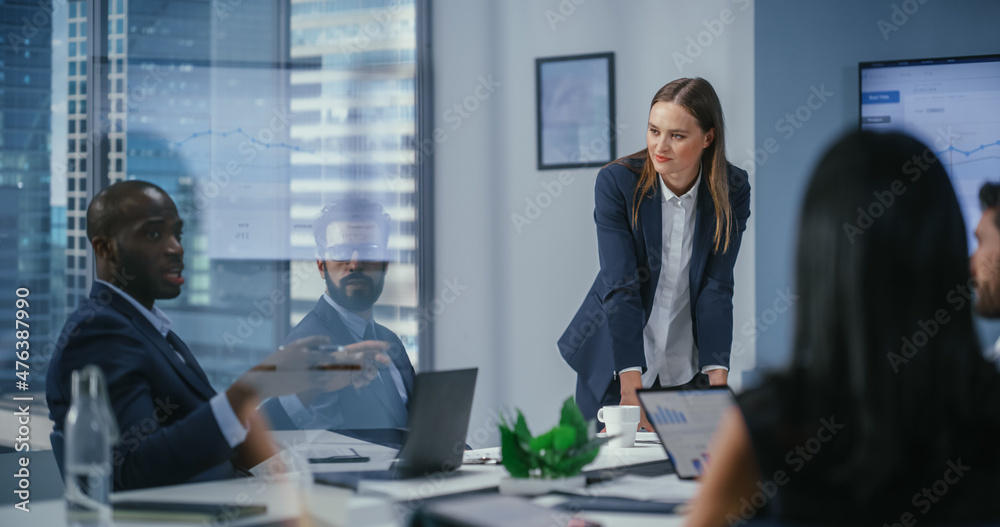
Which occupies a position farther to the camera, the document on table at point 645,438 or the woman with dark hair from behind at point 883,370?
the document on table at point 645,438

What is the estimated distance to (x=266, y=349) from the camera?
3.96 metres

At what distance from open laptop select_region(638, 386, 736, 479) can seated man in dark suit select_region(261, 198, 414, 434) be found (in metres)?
0.97

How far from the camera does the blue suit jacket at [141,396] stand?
1.65 metres

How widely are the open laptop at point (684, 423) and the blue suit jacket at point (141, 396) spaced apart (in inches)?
33.5

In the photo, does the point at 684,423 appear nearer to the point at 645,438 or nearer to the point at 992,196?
the point at 645,438

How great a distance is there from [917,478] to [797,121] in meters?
3.07

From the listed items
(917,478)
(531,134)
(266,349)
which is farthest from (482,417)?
(917,478)

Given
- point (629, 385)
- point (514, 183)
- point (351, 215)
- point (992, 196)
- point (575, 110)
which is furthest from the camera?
point (514, 183)
